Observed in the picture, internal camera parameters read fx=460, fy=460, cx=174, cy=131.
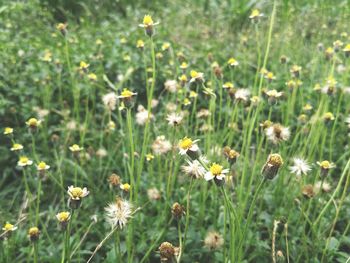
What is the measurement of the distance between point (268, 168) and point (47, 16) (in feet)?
9.50

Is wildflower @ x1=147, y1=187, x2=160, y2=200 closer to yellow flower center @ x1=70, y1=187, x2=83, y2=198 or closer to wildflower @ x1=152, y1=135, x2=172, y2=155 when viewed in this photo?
wildflower @ x1=152, y1=135, x2=172, y2=155

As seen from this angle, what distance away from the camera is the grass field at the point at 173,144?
146cm

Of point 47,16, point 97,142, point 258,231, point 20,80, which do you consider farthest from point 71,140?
point 47,16

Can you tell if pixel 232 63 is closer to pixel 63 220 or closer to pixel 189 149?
pixel 189 149

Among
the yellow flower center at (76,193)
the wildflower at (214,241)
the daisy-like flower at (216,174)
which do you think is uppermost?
the daisy-like flower at (216,174)

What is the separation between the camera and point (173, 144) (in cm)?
160

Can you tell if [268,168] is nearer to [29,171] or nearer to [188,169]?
[188,169]

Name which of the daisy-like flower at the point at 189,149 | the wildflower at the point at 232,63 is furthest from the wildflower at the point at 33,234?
the wildflower at the point at 232,63

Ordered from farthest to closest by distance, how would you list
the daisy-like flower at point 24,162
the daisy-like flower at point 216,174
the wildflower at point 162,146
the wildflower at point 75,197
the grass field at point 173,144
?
the wildflower at point 162,146 < the daisy-like flower at point 24,162 < the grass field at point 173,144 < the wildflower at point 75,197 < the daisy-like flower at point 216,174

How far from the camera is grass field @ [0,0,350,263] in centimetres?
146

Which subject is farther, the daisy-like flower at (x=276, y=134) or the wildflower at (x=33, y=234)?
the daisy-like flower at (x=276, y=134)

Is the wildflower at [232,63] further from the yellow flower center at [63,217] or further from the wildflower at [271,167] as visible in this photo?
the yellow flower center at [63,217]

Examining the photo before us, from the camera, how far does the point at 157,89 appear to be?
2.78 metres

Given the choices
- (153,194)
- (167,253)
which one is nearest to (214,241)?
(153,194)
